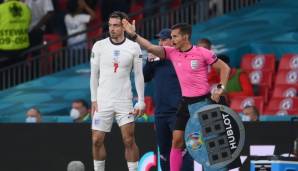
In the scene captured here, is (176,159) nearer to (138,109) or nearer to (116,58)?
(138,109)

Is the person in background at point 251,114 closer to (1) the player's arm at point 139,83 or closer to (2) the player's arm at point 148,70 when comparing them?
(2) the player's arm at point 148,70

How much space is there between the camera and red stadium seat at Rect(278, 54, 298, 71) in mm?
22859

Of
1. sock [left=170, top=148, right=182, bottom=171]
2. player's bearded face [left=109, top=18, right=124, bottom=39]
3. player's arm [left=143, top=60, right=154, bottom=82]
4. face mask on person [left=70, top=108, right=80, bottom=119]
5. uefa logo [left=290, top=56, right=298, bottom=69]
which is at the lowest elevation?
sock [left=170, top=148, right=182, bottom=171]

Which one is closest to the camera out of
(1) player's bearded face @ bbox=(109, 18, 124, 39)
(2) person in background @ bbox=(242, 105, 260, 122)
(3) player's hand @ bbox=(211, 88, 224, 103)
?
(3) player's hand @ bbox=(211, 88, 224, 103)

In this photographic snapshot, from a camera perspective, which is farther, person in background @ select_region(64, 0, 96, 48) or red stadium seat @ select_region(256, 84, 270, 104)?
person in background @ select_region(64, 0, 96, 48)

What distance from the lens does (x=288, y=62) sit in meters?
22.9

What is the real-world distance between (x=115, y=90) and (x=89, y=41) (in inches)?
279

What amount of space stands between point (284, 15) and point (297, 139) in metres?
6.72

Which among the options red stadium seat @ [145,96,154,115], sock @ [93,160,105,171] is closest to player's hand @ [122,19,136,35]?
sock @ [93,160,105,171]

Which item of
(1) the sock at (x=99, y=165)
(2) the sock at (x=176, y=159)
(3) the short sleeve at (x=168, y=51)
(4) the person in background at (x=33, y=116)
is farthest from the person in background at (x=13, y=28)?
(2) the sock at (x=176, y=159)

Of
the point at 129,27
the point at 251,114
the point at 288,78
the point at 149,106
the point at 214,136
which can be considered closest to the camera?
the point at 129,27

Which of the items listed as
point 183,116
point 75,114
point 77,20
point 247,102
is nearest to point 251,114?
point 247,102

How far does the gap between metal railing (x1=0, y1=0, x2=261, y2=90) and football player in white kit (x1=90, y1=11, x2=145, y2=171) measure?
6619 millimetres

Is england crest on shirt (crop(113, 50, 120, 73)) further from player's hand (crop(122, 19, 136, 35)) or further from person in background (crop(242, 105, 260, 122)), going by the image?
person in background (crop(242, 105, 260, 122))
